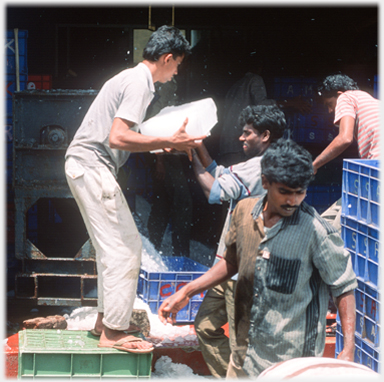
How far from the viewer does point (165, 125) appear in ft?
11.9

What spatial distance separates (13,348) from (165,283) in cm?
126

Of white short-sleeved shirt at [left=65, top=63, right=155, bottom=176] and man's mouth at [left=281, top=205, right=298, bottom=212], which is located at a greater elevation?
white short-sleeved shirt at [left=65, top=63, right=155, bottom=176]

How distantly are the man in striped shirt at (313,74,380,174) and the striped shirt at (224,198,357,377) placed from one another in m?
1.66

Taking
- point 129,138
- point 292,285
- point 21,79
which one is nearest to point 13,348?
point 129,138

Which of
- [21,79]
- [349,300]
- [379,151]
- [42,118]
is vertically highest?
[21,79]

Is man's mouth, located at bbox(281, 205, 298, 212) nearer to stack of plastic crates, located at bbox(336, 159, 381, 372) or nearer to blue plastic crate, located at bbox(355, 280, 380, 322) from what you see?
stack of plastic crates, located at bbox(336, 159, 381, 372)

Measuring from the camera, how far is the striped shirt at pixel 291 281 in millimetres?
2457

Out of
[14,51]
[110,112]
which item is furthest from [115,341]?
[14,51]

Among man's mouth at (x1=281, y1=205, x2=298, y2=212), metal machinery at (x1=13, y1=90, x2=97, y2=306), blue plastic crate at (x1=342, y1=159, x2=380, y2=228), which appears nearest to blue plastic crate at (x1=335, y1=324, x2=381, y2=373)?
blue plastic crate at (x1=342, y1=159, x2=380, y2=228)

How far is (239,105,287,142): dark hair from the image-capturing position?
129 inches

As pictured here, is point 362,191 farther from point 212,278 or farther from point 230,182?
point 212,278

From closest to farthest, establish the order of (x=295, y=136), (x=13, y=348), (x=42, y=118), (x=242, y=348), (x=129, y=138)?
(x=242, y=348), (x=129, y=138), (x=13, y=348), (x=42, y=118), (x=295, y=136)

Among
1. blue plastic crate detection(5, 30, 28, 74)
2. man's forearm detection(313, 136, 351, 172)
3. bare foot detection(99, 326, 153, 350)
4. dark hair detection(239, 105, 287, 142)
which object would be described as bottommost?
bare foot detection(99, 326, 153, 350)

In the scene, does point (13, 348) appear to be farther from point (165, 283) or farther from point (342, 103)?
point (342, 103)
